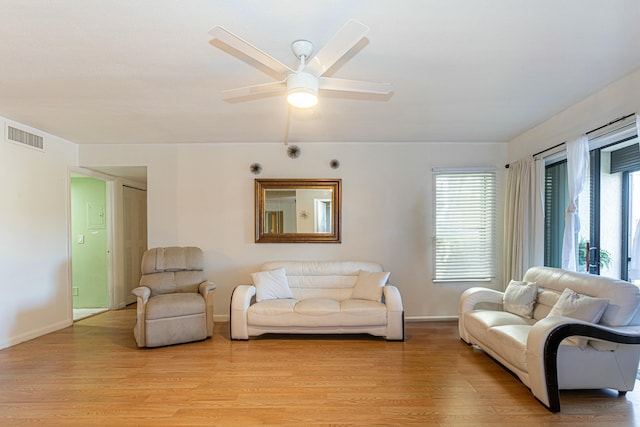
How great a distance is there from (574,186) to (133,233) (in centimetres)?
638

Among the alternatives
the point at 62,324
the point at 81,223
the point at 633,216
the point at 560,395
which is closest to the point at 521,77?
the point at 633,216

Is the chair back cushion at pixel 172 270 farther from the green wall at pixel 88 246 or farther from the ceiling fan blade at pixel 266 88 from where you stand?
the ceiling fan blade at pixel 266 88

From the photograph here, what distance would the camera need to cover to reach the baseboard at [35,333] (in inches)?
144

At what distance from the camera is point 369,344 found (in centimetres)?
367

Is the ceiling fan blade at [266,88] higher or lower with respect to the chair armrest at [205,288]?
higher

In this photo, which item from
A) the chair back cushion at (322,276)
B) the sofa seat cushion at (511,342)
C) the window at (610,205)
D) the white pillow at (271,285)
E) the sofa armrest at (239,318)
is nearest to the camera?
the sofa seat cushion at (511,342)

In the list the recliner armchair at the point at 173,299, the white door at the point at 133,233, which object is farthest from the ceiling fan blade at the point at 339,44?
the white door at the point at 133,233

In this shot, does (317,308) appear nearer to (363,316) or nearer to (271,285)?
(363,316)

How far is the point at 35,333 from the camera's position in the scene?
13.0ft

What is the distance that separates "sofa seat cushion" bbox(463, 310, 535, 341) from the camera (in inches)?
123

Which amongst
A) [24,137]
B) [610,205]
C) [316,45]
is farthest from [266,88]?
[24,137]

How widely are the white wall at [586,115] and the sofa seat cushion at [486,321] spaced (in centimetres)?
190

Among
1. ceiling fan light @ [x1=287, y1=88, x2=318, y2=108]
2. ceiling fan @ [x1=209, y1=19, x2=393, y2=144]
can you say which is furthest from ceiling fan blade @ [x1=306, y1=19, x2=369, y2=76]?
ceiling fan light @ [x1=287, y1=88, x2=318, y2=108]

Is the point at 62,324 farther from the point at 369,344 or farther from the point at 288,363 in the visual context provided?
the point at 369,344
